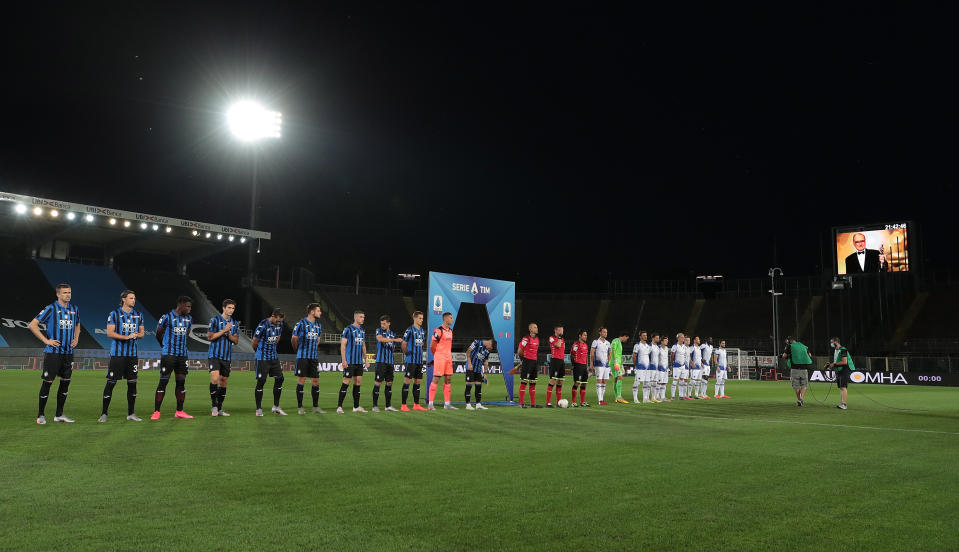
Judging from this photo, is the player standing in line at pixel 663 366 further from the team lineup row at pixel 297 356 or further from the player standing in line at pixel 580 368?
the player standing in line at pixel 580 368

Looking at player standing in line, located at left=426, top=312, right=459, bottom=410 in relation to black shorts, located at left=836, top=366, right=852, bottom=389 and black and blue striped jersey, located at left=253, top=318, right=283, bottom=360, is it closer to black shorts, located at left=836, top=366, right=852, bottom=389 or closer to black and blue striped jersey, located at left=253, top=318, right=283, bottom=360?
black and blue striped jersey, located at left=253, top=318, right=283, bottom=360

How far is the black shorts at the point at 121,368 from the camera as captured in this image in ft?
37.5

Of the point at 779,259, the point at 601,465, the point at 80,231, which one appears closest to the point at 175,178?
the point at 80,231

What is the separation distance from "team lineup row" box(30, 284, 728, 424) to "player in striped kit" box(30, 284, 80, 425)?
2 cm

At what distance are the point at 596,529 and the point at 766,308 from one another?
6416 centimetres

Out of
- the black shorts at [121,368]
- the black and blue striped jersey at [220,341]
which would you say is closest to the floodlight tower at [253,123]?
the black and blue striped jersey at [220,341]

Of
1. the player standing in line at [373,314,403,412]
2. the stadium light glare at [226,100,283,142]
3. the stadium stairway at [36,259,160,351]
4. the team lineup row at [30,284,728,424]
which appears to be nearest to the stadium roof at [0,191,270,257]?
the stadium stairway at [36,259,160,351]

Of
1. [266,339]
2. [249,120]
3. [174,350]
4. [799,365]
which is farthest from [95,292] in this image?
[799,365]

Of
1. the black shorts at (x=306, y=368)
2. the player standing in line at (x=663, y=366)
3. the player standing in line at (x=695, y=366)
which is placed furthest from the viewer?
the player standing in line at (x=695, y=366)

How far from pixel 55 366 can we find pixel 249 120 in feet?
119

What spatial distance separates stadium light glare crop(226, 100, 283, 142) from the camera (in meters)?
44.0

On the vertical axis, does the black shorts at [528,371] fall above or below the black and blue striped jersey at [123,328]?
below

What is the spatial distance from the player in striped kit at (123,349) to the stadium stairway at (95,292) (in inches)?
1361

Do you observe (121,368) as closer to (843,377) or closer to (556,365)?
(556,365)
